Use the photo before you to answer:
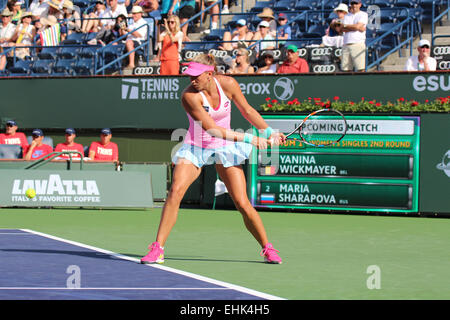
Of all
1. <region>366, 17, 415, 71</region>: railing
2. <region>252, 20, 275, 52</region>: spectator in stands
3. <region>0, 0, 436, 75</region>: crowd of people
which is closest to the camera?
<region>0, 0, 436, 75</region>: crowd of people

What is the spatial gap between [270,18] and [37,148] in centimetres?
594

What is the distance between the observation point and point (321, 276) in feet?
24.5

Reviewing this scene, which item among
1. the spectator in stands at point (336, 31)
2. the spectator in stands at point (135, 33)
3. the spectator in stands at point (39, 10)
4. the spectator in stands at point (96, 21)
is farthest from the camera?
the spectator in stands at point (39, 10)

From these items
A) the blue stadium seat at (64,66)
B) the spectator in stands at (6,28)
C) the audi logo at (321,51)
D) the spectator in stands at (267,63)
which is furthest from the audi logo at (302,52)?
the spectator in stands at (6,28)

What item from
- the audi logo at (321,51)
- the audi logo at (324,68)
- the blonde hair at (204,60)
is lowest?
the blonde hair at (204,60)

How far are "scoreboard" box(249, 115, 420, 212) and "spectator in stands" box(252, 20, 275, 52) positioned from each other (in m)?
2.92

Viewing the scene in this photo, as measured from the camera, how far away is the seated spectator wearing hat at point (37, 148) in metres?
17.8

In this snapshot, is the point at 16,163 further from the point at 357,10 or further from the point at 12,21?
the point at 12,21

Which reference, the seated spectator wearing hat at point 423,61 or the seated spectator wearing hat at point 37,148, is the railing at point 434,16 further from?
the seated spectator wearing hat at point 37,148

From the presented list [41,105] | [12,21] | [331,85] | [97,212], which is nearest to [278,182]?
[331,85]

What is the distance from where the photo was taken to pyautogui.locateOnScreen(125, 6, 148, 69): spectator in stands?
65.0 feet

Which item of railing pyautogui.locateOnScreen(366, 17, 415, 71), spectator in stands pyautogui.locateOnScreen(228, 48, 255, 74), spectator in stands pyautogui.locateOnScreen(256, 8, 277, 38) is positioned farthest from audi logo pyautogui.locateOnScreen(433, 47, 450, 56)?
spectator in stands pyautogui.locateOnScreen(256, 8, 277, 38)

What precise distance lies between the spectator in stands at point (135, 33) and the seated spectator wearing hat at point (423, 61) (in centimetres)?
670

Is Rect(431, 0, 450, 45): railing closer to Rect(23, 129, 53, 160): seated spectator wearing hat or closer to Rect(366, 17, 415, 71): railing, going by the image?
Rect(366, 17, 415, 71): railing
